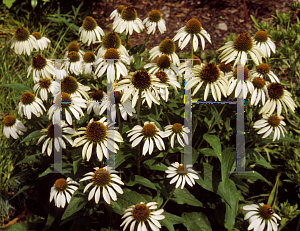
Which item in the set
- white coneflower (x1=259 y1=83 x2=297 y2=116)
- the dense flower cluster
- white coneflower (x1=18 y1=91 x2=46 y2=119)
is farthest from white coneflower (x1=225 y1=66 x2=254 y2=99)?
white coneflower (x1=18 y1=91 x2=46 y2=119)

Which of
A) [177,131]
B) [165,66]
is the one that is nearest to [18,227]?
[177,131]

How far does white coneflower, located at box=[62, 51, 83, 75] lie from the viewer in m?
2.58

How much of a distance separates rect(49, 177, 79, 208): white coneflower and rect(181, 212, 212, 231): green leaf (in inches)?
35.2

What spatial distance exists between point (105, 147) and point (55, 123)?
1.44 ft

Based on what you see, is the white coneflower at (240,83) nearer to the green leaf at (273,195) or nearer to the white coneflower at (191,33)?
the white coneflower at (191,33)

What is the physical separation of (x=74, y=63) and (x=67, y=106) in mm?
753

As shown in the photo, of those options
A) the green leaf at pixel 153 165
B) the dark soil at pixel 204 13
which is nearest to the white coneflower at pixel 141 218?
the green leaf at pixel 153 165

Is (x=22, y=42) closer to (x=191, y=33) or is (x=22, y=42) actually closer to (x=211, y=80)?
(x=191, y=33)

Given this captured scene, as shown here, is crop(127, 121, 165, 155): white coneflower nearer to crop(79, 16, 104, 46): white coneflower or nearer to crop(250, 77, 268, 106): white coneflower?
Result: crop(250, 77, 268, 106): white coneflower

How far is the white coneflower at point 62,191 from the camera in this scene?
1963mm

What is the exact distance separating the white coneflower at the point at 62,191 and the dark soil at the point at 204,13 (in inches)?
130

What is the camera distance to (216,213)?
239 centimetres

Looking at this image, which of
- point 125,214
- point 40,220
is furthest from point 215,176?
point 40,220

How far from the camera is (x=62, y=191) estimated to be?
2002mm
